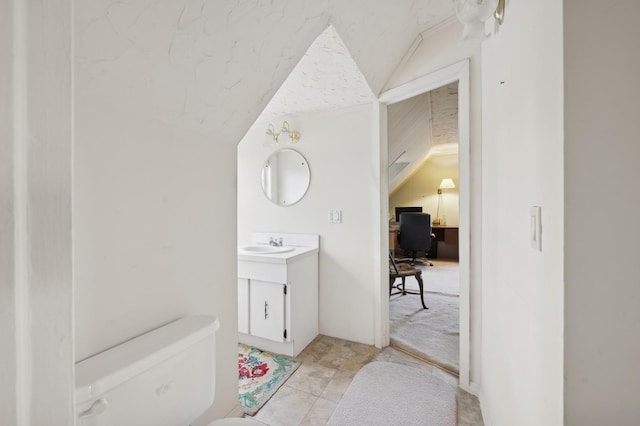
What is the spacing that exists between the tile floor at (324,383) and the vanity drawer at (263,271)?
0.64 m

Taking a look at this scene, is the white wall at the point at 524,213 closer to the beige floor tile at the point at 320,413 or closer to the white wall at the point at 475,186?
the white wall at the point at 475,186

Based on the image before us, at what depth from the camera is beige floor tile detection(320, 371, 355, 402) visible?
5.34ft

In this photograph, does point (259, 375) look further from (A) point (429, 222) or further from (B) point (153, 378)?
(A) point (429, 222)

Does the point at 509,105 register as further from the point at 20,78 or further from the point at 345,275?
the point at 345,275

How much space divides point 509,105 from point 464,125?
0.75m

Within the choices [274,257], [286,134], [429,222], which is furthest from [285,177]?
[429,222]

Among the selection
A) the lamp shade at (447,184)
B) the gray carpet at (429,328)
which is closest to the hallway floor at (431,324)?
the gray carpet at (429,328)

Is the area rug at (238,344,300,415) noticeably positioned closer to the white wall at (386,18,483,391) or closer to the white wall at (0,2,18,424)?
the white wall at (386,18,483,391)

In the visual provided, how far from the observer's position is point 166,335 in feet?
3.16

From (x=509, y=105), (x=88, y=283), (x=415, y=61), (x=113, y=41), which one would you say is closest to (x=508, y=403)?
(x=509, y=105)

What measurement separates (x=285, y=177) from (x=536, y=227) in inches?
82.2

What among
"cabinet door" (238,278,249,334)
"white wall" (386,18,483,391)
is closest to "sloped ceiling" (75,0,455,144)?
"white wall" (386,18,483,391)

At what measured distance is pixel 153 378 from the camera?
84cm

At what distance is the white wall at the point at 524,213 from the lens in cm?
58
